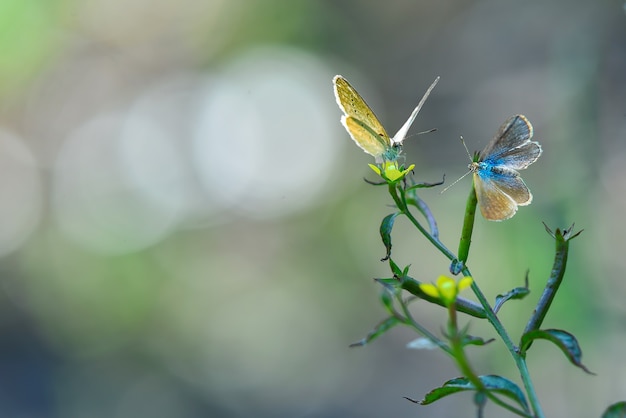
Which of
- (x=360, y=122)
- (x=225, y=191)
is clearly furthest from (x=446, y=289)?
(x=225, y=191)

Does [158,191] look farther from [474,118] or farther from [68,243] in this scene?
[474,118]

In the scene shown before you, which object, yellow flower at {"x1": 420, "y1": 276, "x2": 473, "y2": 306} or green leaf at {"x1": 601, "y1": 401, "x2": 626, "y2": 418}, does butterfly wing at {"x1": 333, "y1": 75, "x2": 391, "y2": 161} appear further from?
green leaf at {"x1": 601, "y1": 401, "x2": 626, "y2": 418}

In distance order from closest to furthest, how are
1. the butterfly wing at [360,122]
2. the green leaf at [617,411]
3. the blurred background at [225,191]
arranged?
the green leaf at [617,411]
the butterfly wing at [360,122]
the blurred background at [225,191]

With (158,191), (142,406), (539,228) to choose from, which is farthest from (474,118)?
(142,406)

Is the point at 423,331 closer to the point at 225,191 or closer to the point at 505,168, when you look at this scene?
the point at 505,168

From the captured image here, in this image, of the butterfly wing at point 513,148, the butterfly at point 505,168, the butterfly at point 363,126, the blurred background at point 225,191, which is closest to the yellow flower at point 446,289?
the butterfly at point 505,168

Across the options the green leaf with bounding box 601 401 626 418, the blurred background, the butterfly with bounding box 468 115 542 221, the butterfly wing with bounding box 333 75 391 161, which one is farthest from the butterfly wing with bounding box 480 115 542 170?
the blurred background

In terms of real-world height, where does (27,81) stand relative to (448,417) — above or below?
above

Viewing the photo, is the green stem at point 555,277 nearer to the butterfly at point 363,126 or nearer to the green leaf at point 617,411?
the green leaf at point 617,411
